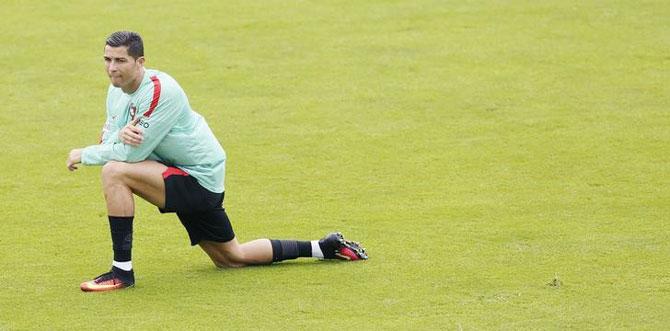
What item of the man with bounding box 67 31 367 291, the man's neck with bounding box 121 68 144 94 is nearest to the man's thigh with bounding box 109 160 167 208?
the man with bounding box 67 31 367 291

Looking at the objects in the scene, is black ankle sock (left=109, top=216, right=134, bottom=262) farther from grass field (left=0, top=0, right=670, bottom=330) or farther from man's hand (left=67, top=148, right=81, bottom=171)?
man's hand (left=67, top=148, right=81, bottom=171)

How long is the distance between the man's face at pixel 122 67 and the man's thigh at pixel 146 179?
0.45 m

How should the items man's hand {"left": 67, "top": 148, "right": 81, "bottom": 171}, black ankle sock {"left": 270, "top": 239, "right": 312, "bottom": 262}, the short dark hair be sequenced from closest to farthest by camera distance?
the short dark hair
man's hand {"left": 67, "top": 148, "right": 81, "bottom": 171}
black ankle sock {"left": 270, "top": 239, "right": 312, "bottom": 262}

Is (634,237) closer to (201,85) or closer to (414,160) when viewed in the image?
(414,160)

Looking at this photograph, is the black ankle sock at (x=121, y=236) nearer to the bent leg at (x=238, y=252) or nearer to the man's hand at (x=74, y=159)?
the man's hand at (x=74, y=159)

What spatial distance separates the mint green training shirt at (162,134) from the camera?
7340 mm

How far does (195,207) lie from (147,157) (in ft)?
1.30

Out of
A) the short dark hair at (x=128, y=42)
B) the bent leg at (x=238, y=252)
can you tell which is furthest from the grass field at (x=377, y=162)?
the short dark hair at (x=128, y=42)

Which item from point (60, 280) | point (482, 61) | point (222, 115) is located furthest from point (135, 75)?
point (482, 61)

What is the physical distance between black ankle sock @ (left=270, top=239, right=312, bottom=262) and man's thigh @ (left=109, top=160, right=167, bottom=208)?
80cm

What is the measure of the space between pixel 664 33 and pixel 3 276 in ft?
26.8

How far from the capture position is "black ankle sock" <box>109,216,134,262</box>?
7.36m

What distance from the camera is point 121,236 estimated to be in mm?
7383

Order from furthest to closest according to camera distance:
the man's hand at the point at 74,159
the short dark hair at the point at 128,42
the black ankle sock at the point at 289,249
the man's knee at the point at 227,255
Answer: the black ankle sock at the point at 289,249
the man's knee at the point at 227,255
the man's hand at the point at 74,159
the short dark hair at the point at 128,42
